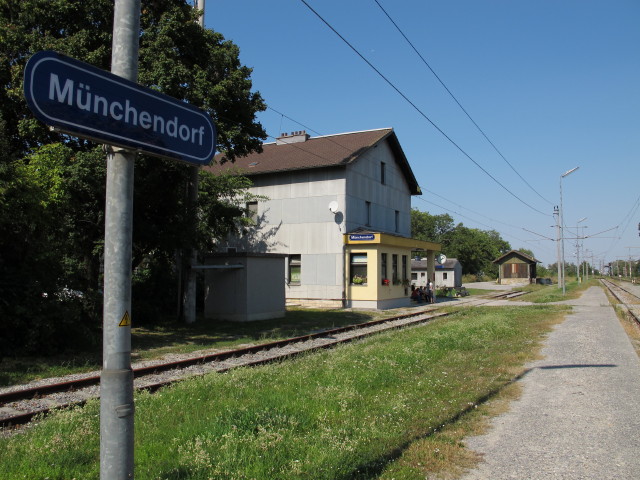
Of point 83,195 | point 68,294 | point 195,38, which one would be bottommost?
point 68,294

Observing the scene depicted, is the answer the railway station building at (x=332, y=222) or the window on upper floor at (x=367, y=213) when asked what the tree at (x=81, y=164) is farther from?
the window on upper floor at (x=367, y=213)

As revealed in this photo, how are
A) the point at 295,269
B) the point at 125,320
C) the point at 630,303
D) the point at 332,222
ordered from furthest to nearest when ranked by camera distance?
the point at 630,303
the point at 295,269
the point at 332,222
the point at 125,320

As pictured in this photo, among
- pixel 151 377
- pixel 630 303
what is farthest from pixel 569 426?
pixel 630 303

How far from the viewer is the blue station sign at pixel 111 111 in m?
2.36

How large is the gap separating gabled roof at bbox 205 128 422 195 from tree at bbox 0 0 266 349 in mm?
10714

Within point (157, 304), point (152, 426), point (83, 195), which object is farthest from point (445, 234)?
point (152, 426)

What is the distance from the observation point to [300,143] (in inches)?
1330

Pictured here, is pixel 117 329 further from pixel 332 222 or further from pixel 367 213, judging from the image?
pixel 367 213

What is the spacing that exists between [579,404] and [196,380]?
586cm

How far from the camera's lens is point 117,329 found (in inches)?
107

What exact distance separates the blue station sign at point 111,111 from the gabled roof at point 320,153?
24.8m

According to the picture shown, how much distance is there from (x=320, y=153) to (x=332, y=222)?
5.04m

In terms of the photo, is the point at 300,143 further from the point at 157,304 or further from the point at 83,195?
the point at 83,195

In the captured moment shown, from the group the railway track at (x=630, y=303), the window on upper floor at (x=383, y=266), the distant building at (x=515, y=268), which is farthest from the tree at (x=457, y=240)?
the window on upper floor at (x=383, y=266)
